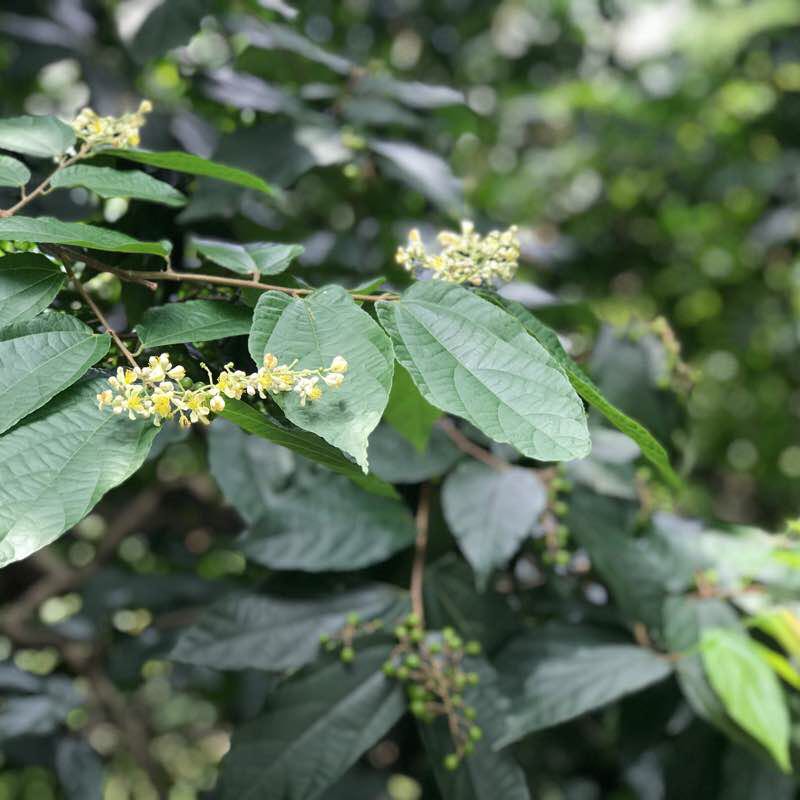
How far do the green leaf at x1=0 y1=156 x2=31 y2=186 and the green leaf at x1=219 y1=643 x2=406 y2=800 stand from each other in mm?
617

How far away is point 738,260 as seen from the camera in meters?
2.61

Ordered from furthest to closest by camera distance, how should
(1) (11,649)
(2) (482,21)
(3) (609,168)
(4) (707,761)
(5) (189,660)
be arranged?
(3) (609,168) < (2) (482,21) < (1) (11,649) < (4) (707,761) < (5) (189,660)

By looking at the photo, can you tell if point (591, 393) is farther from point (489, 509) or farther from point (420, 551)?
point (420, 551)

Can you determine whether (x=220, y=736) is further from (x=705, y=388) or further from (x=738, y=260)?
(x=738, y=260)

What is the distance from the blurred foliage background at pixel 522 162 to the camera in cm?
127

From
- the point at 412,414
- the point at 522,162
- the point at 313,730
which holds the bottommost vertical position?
the point at 522,162

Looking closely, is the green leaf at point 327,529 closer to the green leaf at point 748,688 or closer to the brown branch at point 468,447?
the brown branch at point 468,447

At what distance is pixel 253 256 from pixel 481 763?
2.06 feet

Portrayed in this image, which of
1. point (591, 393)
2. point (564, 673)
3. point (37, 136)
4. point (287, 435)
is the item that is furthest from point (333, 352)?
point (564, 673)

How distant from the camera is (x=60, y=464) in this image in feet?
1.90

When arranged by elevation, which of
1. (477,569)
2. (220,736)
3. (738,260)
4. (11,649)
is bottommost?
(220,736)

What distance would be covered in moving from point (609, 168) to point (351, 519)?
1848 millimetres

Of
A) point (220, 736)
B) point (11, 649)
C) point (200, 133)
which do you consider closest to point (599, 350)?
point (200, 133)

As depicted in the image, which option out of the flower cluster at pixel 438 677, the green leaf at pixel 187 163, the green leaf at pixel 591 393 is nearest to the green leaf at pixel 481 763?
the flower cluster at pixel 438 677
